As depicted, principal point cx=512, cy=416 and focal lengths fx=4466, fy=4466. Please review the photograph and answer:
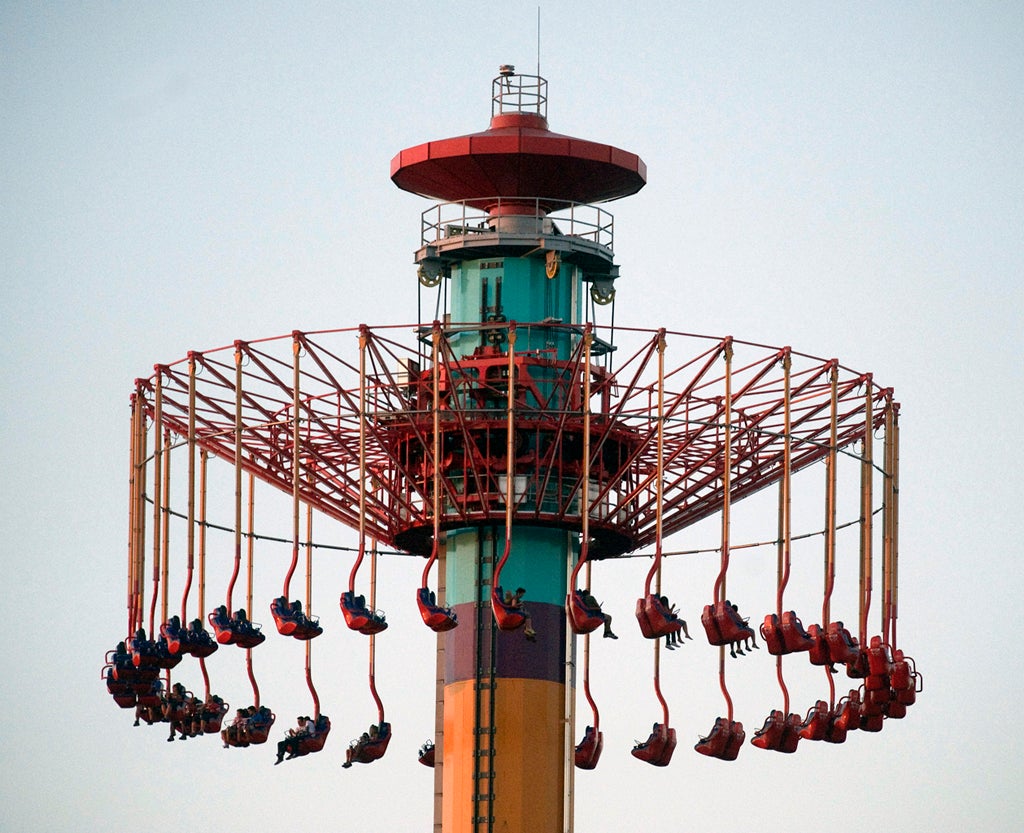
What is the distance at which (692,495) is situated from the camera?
7667 inches

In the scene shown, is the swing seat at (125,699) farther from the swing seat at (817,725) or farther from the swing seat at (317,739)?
the swing seat at (817,725)

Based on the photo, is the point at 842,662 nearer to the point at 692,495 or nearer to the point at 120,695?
the point at 692,495

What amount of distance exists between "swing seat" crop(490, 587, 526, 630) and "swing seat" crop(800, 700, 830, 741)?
48.9ft

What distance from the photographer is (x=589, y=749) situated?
639 ft

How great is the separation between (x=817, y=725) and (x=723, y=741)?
18.6ft

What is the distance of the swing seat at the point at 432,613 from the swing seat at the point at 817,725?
17.8 m

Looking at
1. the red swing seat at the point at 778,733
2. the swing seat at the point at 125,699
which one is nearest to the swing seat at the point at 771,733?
the red swing seat at the point at 778,733

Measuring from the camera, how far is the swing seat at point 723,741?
619 feet

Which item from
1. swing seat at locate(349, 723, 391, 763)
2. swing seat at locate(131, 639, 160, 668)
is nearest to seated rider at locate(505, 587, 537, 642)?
swing seat at locate(349, 723, 391, 763)

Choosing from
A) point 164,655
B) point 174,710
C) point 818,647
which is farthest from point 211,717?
point 818,647

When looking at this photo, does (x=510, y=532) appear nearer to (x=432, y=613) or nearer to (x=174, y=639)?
(x=432, y=613)

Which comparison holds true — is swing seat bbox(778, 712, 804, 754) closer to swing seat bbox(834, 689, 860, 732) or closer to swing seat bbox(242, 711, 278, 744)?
swing seat bbox(834, 689, 860, 732)

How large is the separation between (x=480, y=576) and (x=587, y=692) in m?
7.51

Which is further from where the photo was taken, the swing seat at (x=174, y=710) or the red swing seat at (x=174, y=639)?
the swing seat at (x=174, y=710)
